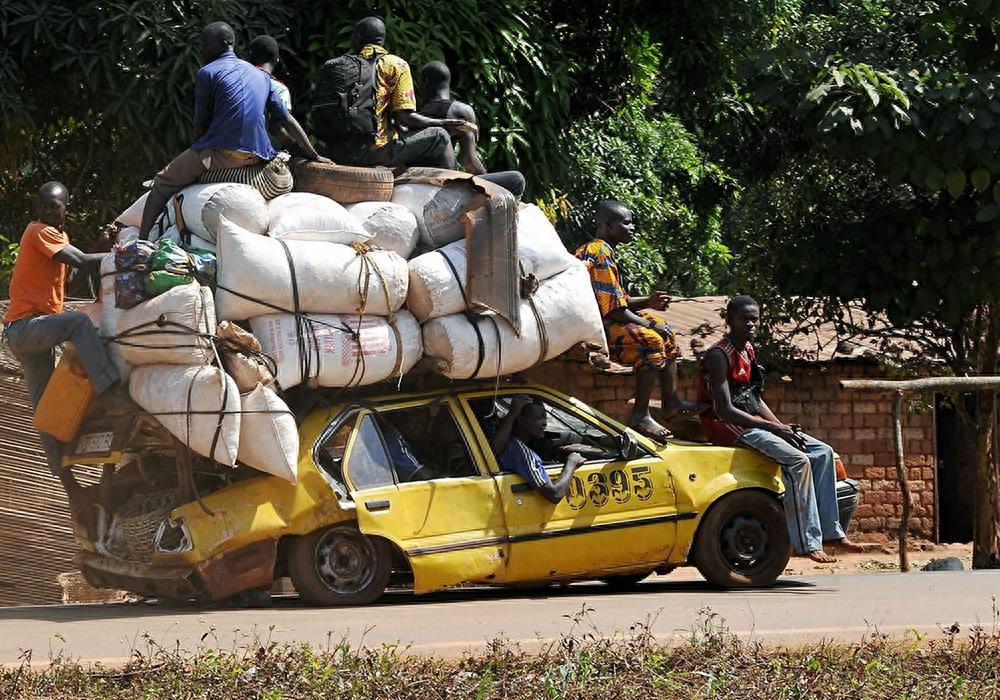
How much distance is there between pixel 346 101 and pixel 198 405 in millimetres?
2374

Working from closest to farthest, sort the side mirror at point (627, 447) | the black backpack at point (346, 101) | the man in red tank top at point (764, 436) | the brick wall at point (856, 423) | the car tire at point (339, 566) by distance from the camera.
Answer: the car tire at point (339, 566) → the side mirror at point (627, 447) → the black backpack at point (346, 101) → the man in red tank top at point (764, 436) → the brick wall at point (856, 423)

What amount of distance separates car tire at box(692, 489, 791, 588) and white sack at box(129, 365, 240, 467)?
10.2 feet

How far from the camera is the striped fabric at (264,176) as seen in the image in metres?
8.66

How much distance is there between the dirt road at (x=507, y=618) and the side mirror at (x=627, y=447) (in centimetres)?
87

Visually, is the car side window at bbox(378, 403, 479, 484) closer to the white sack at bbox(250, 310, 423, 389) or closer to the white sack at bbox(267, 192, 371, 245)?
the white sack at bbox(250, 310, 423, 389)

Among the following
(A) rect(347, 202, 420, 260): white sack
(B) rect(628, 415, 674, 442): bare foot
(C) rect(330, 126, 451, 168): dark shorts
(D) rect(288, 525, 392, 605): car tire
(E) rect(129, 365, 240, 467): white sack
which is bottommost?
(D) rect(288, 525, 392, 605): car tire

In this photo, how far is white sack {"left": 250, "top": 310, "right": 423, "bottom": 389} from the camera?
27.3 ft

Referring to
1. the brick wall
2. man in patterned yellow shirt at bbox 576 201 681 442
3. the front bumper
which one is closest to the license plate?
the front bumper

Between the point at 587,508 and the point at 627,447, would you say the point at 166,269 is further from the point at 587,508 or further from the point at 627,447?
the point at 627,447

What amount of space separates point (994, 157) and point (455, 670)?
7207 mm

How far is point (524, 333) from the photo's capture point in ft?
29.5

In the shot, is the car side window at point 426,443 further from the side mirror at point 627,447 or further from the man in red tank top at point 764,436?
the man in red tank top at point 764,436

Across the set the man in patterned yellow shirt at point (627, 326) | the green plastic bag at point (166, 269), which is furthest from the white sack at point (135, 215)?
the man in patterned yellow shirt at point (627, 326)

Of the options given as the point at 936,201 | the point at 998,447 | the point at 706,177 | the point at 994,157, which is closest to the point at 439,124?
the point at 994,157
